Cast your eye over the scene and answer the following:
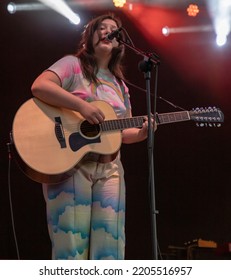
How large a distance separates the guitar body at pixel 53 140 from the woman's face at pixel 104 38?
286mm

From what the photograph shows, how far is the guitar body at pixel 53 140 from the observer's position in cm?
199

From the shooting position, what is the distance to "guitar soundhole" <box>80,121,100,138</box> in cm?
212

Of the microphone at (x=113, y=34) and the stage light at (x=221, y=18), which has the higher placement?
the stage light at (x=221, y=18)

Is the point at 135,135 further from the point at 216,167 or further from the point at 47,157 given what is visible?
the point at 216,167

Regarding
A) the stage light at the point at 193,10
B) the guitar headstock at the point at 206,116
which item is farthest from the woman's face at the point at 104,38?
the stage light at the point at 193,10

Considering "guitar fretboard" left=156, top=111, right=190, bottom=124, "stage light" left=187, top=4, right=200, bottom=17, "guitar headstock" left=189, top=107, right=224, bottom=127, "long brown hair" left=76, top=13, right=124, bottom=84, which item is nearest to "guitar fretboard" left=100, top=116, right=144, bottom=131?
"guitar fretboard" left=156, top=111, right=190, bottom=124

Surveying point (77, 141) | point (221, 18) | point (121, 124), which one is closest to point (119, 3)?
point (221, 18)

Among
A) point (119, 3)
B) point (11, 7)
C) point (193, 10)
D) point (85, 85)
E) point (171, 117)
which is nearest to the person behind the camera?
point (85, 85)

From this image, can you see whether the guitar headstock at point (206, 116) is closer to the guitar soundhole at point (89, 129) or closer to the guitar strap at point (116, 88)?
the guitar strap at point (116, 88)

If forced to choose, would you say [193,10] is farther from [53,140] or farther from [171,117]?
[53,140]

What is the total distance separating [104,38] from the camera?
2.24m

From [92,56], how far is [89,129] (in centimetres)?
39

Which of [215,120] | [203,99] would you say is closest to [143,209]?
[203,99]

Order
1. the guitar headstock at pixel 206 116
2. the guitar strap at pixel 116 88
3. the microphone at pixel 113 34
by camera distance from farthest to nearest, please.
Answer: the guitar headstock at pixel 206 116 < the guitar strap at pixel 116 88 < the microphone at pixel 113 34
